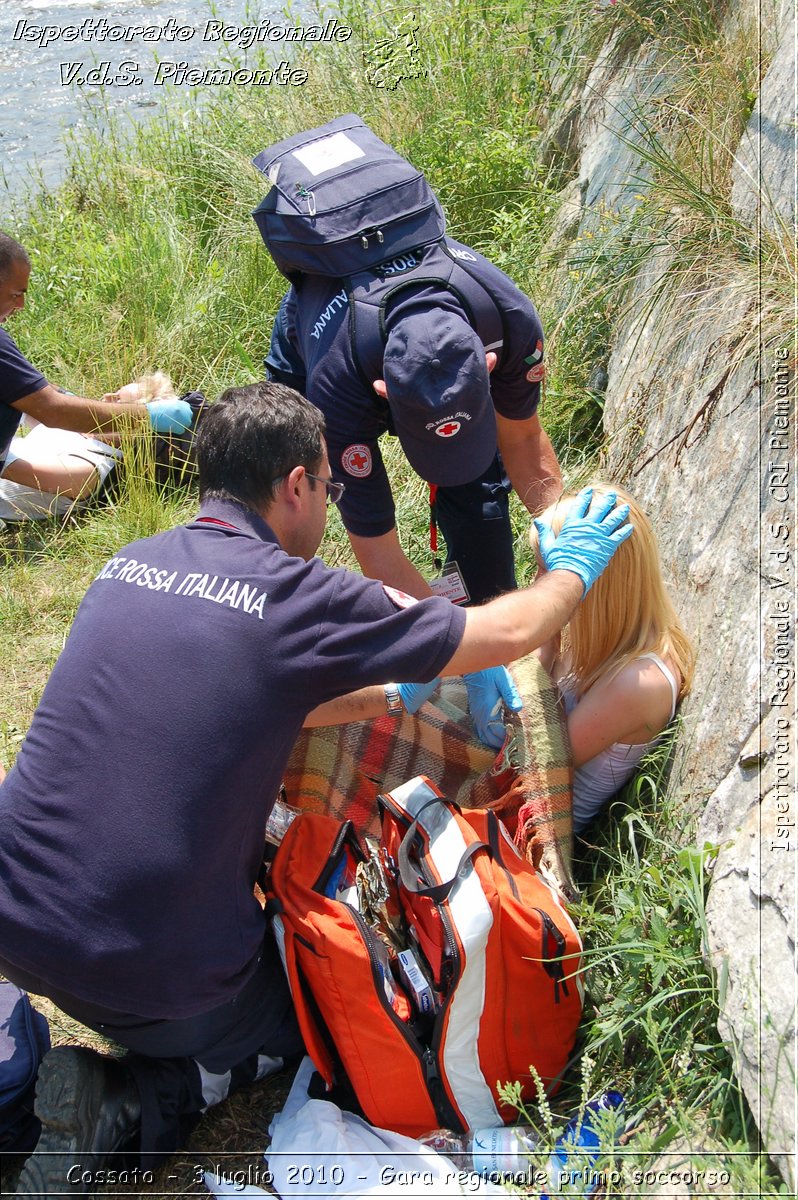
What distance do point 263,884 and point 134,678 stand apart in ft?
1.97

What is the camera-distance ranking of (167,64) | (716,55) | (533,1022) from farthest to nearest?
(167,64) < (716,55) < (533,1022)

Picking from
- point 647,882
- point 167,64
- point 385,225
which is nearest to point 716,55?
point 385,225

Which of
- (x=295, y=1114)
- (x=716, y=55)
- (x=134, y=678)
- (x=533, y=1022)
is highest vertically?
(x=716, y=55)

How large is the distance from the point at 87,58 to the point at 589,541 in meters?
7.32

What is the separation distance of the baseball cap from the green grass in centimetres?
70

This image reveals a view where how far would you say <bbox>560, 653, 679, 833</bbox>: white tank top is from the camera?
251cm

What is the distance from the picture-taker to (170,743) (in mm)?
1935

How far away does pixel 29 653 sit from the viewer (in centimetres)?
380

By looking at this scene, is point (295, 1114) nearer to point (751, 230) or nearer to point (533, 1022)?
point (533, 1022)

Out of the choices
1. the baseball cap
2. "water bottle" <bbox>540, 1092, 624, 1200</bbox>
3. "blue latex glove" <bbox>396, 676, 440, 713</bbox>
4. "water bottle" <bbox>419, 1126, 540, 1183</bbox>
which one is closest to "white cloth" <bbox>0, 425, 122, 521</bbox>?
the baseball cap

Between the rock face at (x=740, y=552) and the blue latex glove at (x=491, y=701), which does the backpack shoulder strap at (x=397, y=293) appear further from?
the blue latex glove at (x=491, y=701)

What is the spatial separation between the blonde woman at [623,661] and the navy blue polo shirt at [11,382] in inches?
98.3

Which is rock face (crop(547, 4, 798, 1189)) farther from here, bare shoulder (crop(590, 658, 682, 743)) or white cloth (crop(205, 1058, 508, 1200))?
white cloth (crop(205, 1058, 508, 1200))

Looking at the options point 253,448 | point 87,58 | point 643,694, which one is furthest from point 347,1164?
point 87,58
